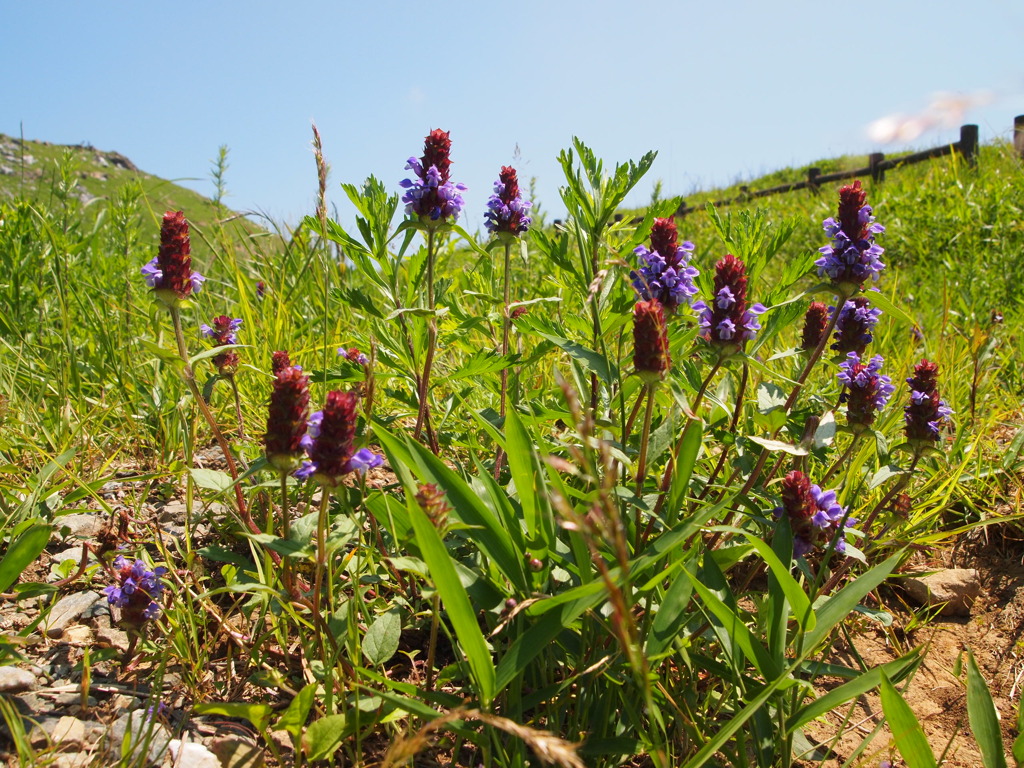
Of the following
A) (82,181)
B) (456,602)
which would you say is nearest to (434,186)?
(456,602)

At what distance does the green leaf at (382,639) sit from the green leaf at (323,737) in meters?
0.18

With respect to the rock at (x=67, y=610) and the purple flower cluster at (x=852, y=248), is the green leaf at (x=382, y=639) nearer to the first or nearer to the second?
the rock at (x=67, y=610)

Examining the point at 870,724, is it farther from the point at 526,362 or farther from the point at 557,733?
the point at 526,362

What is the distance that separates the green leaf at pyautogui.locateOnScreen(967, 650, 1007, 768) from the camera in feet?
4.65

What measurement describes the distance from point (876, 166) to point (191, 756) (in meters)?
15.4

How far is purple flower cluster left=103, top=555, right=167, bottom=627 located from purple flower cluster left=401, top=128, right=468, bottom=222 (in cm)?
125

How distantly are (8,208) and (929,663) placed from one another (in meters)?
5.21

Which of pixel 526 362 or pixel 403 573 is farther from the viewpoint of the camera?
pixel 526 362

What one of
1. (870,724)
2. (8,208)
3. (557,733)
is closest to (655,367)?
(557,733)

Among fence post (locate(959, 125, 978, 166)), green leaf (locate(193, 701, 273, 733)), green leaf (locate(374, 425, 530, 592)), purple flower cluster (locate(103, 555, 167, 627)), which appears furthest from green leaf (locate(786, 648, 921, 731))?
fence post (locate(959, 125, 978, 166))

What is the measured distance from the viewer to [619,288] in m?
2.18

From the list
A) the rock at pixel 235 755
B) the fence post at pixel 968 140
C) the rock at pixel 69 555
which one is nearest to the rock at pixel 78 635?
the rock at pixel 69 555

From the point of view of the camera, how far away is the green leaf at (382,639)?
1641 millimetres

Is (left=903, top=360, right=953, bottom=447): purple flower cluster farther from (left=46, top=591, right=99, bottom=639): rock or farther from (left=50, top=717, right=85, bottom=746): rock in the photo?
(left=46, top=591, right=99, bottom=639): rock
